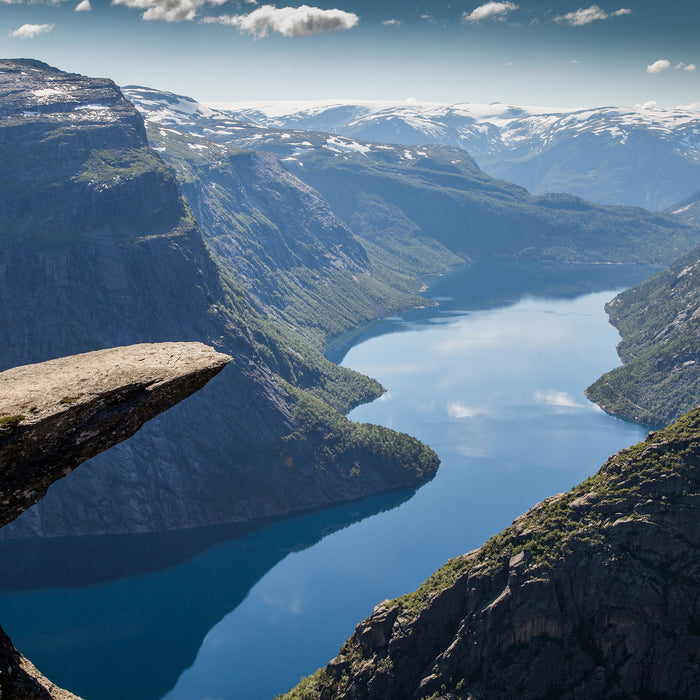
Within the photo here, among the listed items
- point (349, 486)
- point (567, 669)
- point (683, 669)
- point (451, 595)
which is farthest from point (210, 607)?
point (683, 669)

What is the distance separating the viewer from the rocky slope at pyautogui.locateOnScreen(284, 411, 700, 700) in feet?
179

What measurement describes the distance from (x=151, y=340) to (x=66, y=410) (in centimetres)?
14108

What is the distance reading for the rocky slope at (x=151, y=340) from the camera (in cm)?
14862

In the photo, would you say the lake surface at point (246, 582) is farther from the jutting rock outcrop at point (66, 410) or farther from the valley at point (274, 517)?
the jutting rock outcrop at point (66, 410)

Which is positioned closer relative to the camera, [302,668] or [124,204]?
[302,668]

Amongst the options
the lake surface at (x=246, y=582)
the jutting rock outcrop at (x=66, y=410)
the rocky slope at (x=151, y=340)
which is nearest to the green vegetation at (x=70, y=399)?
the jutting rock outcrop at (x=66, y=410)

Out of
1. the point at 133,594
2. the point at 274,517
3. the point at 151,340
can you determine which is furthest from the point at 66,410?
the point at 151,340

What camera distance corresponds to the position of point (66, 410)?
18453 millimetres

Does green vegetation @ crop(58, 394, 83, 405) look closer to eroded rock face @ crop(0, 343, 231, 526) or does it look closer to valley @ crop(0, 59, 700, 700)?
eroded rock face @ crop(0, 343, 231, 526)

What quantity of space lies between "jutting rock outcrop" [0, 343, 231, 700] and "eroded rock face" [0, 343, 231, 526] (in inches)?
1.0

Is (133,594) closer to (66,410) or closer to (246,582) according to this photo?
(246,582)

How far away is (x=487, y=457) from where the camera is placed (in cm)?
17000

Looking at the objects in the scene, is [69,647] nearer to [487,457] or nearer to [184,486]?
[184,486]

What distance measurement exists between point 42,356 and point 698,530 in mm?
137963
